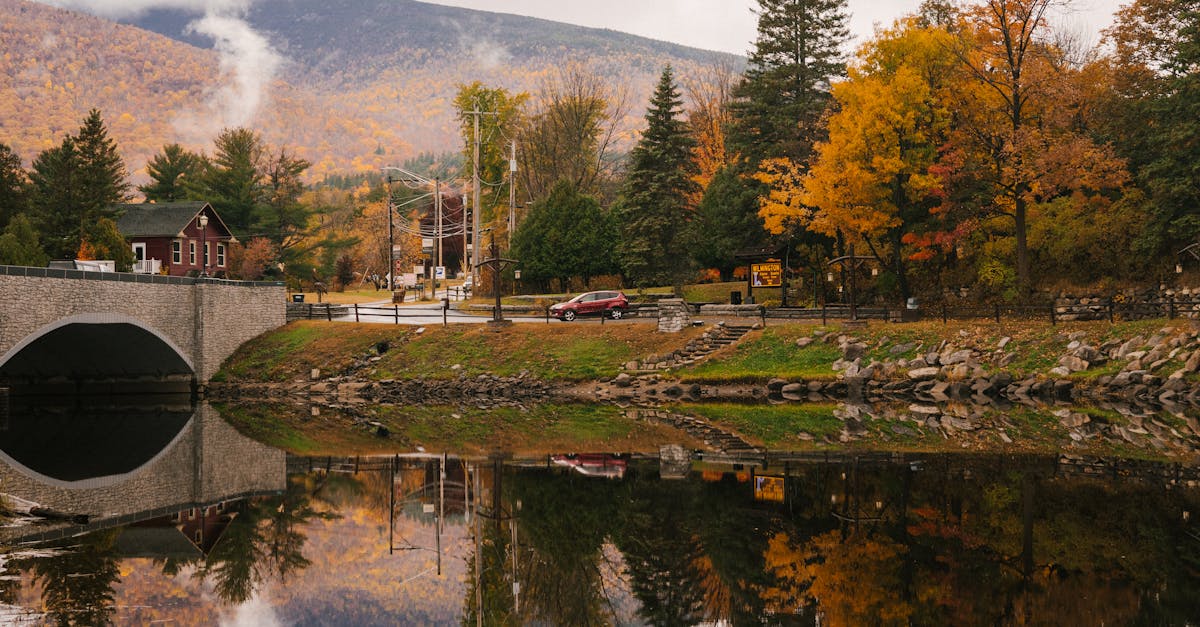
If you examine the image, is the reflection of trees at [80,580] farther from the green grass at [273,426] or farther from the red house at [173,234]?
the red house at [173,234]

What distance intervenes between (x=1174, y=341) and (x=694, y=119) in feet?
148

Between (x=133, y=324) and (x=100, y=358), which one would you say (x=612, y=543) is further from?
(x=100, y=358)

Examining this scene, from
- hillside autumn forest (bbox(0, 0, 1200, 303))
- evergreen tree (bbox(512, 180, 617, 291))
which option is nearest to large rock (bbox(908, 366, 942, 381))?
hillside autumn forest (bbox(0, 0, 1200, 303))

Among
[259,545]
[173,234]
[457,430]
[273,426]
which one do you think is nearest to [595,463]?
[457,430]

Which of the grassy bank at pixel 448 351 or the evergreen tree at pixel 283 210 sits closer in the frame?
the grassy bank at pixel 448 351

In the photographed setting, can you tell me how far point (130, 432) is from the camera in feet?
105

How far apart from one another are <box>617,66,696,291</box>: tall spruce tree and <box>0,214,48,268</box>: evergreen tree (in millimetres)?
27680

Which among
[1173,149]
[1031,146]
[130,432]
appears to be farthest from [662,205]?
[130,432]

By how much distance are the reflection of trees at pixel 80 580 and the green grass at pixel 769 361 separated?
2704 centimetres

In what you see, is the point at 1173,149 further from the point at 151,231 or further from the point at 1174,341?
the point at 151,231

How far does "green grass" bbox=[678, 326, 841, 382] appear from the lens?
132 ft

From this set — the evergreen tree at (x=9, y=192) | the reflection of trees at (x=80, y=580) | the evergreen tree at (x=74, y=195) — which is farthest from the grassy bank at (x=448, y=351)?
the reflection of trees at (x=80, y=580)

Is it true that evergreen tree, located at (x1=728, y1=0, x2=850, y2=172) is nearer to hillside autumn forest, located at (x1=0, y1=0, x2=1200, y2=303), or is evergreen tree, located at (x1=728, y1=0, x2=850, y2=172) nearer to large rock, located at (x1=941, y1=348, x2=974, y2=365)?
hillside autumn forest, located at (x1=0, y1=0, x2=1200, y2=303)

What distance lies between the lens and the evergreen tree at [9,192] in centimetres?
5569
